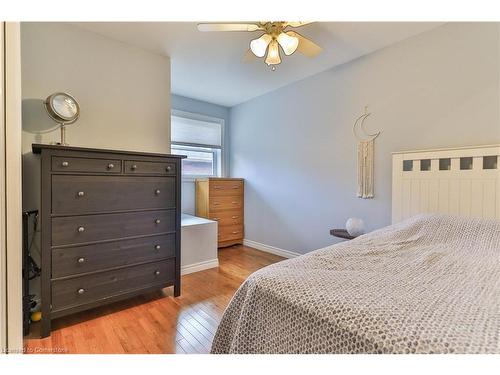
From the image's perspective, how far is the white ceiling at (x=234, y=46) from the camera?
80.0 inches

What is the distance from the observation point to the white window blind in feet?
12.0

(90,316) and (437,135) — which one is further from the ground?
(437,135)

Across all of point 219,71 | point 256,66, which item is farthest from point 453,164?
point 219,71

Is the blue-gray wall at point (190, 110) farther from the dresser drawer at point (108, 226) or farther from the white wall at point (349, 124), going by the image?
the dresser drawer at point (108, 226)

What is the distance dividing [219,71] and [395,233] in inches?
98.5

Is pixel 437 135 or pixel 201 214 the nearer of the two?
pixel 437 135

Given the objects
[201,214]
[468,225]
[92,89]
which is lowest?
[201,214]

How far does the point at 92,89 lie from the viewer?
83.8 inches

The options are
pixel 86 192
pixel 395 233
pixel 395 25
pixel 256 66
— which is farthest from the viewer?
pixel 256 66

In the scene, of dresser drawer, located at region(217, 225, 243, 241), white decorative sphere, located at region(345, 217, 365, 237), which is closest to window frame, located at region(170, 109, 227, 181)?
dresser drawer, located at region(217, 225, 243, 241)

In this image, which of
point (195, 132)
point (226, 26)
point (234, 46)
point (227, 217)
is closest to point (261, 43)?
point (226, 26)

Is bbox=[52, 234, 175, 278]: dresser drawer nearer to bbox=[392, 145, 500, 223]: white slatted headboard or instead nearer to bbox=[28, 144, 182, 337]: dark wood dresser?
bbox=[28, 144, 182, 337]: dark wood dresser
